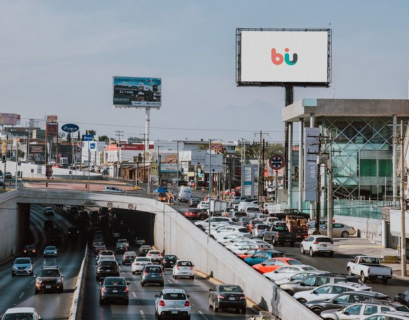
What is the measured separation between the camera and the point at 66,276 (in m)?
62.3

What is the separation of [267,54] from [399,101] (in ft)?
79.6

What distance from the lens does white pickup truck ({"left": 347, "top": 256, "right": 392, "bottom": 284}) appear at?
41969mm

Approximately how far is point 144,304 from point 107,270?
47.9 feet

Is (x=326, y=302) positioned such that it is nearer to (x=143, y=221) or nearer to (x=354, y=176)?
(x=354, y=176)

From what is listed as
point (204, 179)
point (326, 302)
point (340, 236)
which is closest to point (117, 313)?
point (326, 302)

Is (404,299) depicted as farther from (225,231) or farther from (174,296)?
(225,231)

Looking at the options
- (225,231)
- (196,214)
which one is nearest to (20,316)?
(225,231)

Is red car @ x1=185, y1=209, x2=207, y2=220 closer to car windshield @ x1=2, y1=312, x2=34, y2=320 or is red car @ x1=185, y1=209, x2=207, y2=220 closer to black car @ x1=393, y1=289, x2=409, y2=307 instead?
black car @ x1=393, y1=289, x2=409, y2=307

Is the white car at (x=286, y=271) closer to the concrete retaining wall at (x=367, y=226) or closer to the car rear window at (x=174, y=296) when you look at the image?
the car rear window at (x=174, y=296)

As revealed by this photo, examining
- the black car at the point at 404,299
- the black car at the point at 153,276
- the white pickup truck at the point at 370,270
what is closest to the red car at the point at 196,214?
the black car at the point at 153,276

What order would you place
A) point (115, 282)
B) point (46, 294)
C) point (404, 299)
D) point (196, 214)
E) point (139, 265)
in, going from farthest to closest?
point (196, 214)
point (139, 265)
point (46, 294)
point (115, 282)
point (404, 299)

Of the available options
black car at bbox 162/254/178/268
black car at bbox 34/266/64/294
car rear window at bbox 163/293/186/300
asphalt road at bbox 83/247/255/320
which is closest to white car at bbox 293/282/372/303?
asphalt road at bbox 83/247/255/320

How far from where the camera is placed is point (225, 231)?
66.2m

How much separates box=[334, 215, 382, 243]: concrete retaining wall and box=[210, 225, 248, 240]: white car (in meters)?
11.7
